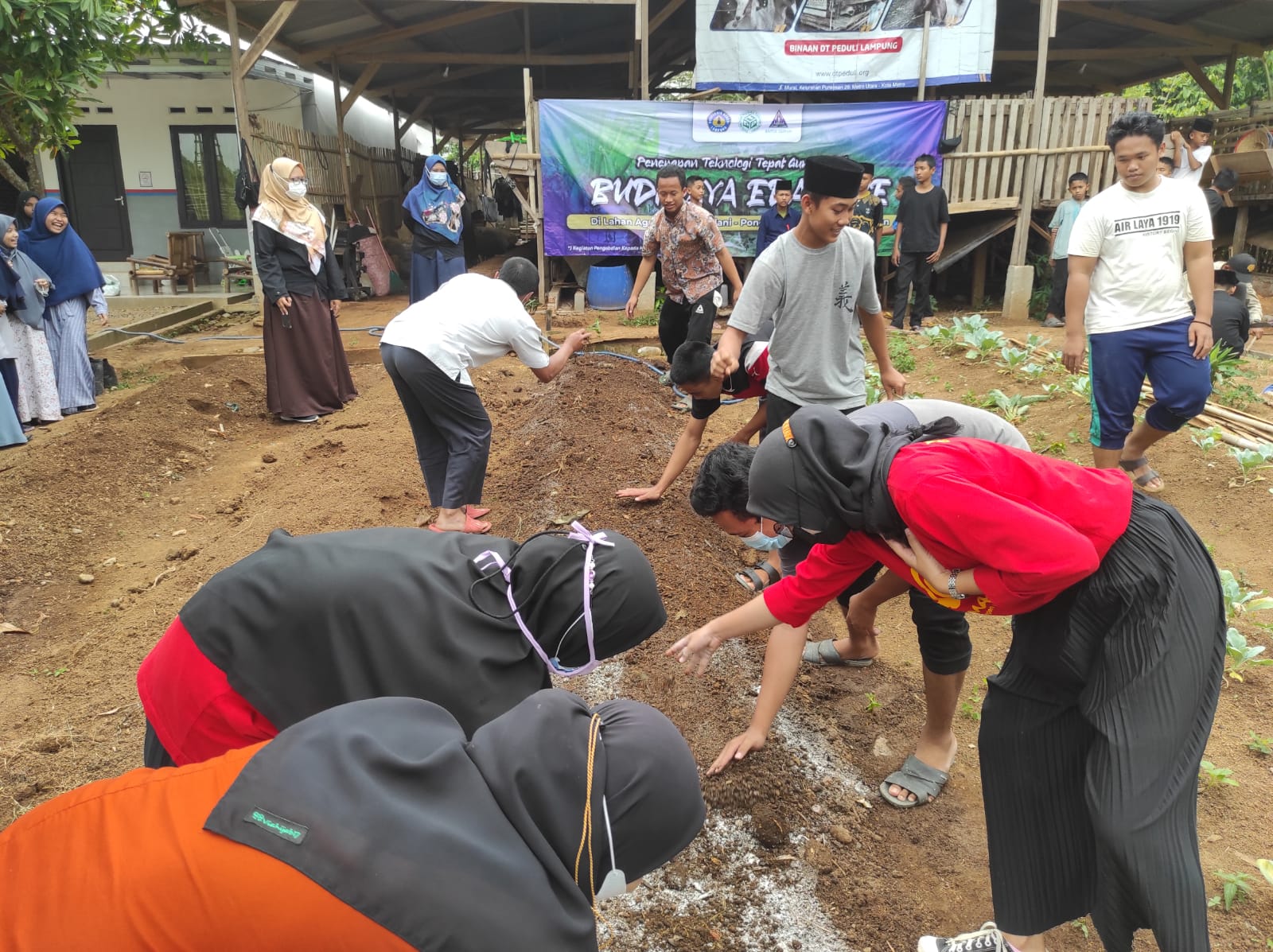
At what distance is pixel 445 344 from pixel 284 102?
11111mm

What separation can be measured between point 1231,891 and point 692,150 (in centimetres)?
849

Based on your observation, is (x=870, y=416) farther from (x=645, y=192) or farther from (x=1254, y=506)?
(x=645, y=192)

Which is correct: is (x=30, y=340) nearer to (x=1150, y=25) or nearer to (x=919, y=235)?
(x=919, y=235)

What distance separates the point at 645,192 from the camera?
372 inches

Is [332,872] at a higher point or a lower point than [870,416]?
lower

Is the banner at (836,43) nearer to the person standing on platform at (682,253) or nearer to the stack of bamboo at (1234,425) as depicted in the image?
the person standing on platform at (682,253)

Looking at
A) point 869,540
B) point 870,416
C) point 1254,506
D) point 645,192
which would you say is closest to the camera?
point 869,540

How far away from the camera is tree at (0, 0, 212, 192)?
21.2ft

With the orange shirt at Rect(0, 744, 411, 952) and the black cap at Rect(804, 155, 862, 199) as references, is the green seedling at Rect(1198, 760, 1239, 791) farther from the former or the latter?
the orange shirt at Rect(0, 744, 411, 952)

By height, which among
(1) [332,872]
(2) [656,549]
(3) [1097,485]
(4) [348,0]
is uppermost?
(4) [348,0]

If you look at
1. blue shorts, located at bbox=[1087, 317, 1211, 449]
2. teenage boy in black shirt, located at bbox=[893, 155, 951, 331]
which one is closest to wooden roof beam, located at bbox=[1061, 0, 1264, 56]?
teenage boy in black shirt, located at bbox=[893, 155, 951, 331]

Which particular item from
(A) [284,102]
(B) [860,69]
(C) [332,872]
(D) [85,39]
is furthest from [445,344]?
(A) [284,102]

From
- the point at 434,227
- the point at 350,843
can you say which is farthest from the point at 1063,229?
the point at 350,843

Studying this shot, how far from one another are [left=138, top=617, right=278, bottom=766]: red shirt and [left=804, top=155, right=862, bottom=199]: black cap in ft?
8.07
